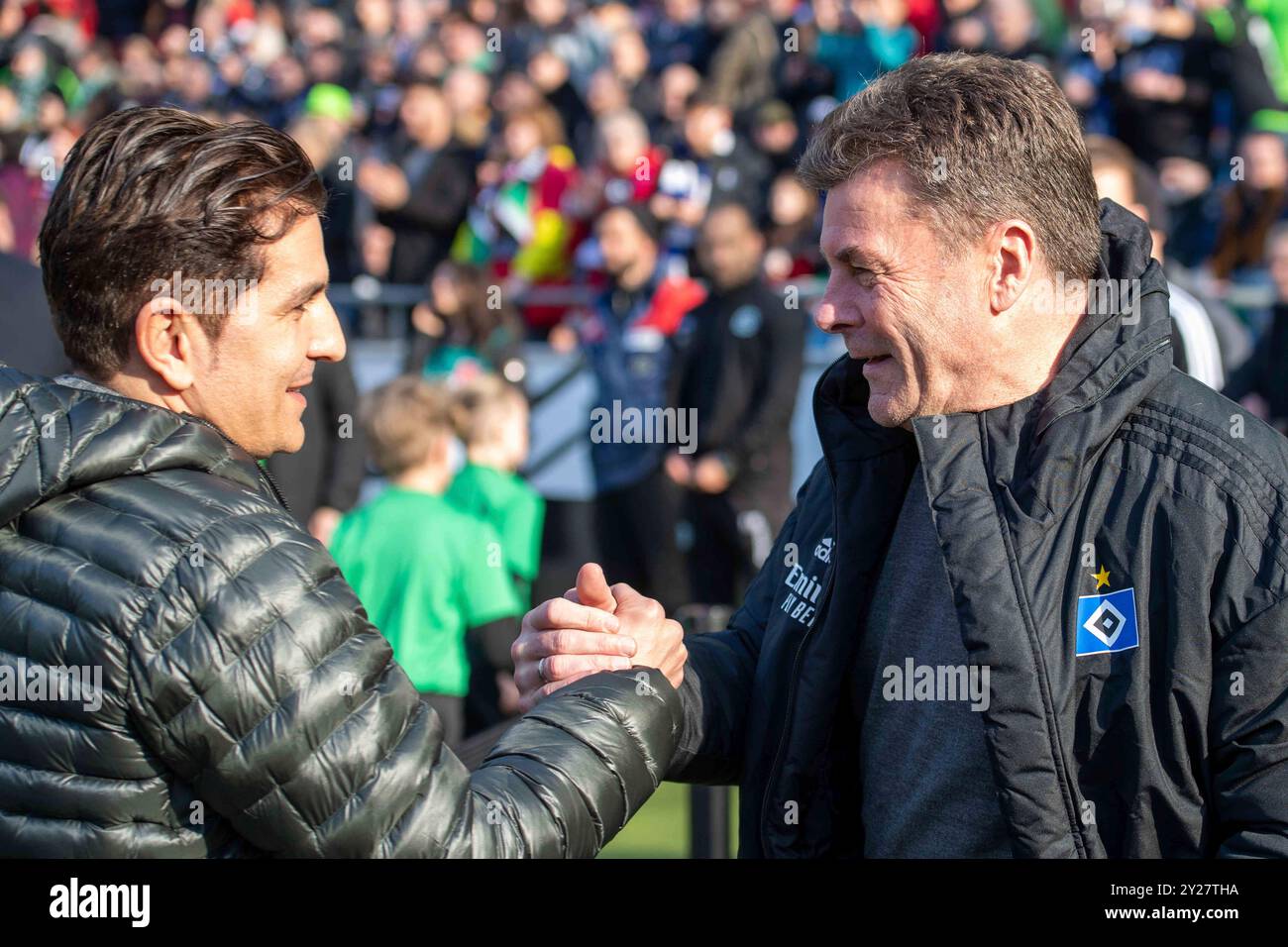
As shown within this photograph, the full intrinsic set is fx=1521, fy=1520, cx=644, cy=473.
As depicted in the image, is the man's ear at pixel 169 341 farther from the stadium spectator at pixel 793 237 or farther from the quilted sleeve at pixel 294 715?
the stadium spectator at pixel 793 237

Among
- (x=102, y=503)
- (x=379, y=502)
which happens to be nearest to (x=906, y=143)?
(x=102, y=503)

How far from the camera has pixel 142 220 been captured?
2156 mm

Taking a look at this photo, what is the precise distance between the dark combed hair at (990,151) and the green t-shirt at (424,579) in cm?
283

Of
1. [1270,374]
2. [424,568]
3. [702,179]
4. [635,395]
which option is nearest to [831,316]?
[424,568]

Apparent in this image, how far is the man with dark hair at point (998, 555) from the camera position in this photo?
2.27m

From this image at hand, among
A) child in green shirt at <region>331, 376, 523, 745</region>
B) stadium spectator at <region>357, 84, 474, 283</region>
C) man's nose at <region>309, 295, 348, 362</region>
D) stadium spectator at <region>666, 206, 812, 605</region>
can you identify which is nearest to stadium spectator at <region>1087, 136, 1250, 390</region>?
man's nose at <region>309, 295, 348, 362</region>

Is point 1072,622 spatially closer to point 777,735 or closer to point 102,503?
point 777,735

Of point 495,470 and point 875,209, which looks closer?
point 875,209

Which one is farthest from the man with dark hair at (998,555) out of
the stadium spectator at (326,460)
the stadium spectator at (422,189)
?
the stadium spectator at (422,189)

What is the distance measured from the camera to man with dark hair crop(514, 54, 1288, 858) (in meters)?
2.27

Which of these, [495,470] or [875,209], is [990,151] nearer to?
[875,209]

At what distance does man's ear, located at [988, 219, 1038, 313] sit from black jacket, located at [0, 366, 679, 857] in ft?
3.98

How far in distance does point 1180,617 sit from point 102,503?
1.55m

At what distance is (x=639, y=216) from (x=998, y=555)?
648 cm
